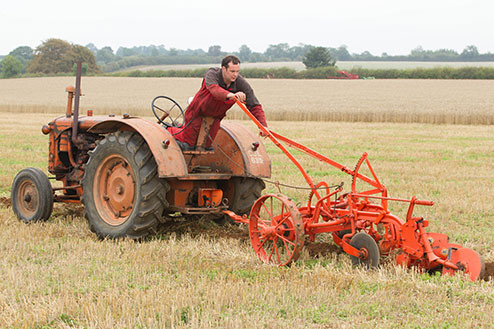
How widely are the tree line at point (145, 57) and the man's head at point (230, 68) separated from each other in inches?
2387

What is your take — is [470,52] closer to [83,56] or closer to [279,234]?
[83,56]

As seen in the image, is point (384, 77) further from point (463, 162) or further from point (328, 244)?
point (328, 244)

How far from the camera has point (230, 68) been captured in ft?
19.9

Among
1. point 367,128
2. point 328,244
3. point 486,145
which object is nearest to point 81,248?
point 328,244

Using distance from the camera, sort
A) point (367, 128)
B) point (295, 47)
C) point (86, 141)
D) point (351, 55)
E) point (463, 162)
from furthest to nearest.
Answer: point (295, 47)
point (351, 55)
point (367, 128)
point (463, 162)
point (86, 141)

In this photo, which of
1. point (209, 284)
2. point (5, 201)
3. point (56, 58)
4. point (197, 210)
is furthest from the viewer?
point (56, 58)

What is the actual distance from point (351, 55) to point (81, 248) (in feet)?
367

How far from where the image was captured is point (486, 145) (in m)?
16.2

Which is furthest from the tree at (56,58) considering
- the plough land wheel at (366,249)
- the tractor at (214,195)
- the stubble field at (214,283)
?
the plough land wheel at (366,249)

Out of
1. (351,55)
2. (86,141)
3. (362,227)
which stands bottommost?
(362,227)

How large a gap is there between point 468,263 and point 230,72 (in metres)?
2.88

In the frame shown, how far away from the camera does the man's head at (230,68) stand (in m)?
6.07

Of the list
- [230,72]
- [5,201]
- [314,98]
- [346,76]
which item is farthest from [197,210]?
[346,76]

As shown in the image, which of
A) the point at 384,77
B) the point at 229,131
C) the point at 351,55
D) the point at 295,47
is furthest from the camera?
the point at 295,47
